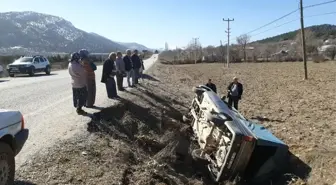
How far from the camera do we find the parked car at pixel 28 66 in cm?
3036

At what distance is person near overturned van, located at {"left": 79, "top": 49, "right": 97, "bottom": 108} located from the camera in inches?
401

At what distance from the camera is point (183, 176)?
8.43 metres

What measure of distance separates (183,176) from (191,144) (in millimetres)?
2575

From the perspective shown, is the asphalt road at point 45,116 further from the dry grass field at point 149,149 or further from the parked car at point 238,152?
the parked car at point 238,152

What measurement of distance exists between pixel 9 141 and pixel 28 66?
27.3 meters

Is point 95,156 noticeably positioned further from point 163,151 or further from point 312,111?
point 312,111

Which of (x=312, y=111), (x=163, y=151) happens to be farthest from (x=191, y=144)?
(x=312, y=111)

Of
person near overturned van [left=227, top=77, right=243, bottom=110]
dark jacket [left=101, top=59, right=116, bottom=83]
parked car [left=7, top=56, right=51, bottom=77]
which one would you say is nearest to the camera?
dark jacket [left=101, top=59, right=116, bottom=83]

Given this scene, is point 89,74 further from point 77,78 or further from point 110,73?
point 110,73

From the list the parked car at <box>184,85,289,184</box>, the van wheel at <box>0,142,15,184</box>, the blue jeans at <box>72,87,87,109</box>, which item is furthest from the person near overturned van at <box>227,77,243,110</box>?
the van wheel at <box>0,142,15,184</box>

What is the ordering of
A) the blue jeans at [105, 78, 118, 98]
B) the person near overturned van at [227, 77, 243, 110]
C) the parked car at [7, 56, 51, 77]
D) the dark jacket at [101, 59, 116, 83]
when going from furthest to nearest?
the parked car at [7, 56, 51, 77]
the person near overturned van at [227, 77, 243, 110]
the blue jeans at [105, 78, 118, 98]
the dark jacket at [101, 59, 116, 83]

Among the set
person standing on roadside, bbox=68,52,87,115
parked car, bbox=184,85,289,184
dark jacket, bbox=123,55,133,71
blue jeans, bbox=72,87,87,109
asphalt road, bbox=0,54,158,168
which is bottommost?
parked car, bbox=184,85,289,184

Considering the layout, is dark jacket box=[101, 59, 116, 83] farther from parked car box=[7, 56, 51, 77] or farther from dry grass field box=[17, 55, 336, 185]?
parked car box=[7, 56, 51, 77]

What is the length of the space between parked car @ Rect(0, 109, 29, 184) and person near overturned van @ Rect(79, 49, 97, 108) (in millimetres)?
4952
